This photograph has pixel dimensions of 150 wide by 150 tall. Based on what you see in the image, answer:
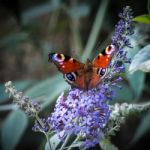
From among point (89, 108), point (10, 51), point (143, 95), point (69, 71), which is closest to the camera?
point (89, 108)

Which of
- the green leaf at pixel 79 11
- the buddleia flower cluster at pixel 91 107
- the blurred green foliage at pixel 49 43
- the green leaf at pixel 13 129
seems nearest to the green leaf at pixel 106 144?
the buddleia flower cluster at pixel 91 107

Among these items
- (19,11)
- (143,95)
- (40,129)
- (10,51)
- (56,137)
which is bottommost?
(143,95)

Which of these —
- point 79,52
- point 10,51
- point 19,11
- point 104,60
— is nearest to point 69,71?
point 104,60

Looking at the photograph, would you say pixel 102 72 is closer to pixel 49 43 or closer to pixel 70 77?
pixel 70 77

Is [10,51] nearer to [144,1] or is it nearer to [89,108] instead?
[144,1]

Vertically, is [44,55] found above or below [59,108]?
below

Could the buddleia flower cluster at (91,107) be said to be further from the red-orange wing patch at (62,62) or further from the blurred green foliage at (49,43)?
the blurred green foliage at (49,43)

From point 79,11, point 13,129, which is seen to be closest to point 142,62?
point 13,129

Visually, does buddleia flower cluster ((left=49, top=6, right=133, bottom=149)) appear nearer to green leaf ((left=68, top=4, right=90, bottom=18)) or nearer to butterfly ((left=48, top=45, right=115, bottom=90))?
butterfly ((left=48, top=45, right=115, bottom=90))
